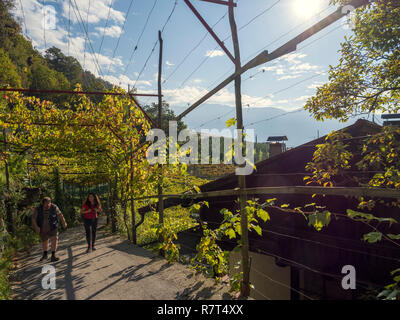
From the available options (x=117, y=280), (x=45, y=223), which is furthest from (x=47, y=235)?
(x=117, y=280)

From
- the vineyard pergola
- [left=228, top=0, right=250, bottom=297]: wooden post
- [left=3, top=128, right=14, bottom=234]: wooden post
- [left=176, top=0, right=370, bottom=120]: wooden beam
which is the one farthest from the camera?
[left=3, top=128, right=14, bottom=234]: wooden post

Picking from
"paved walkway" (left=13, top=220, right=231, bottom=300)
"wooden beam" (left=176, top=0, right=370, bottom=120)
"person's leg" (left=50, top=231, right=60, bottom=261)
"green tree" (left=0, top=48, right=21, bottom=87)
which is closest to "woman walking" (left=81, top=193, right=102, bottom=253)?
"paved walkway" (left=13, top=220, right=231, bottom=300)

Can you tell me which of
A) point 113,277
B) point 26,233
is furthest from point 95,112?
point 113,277

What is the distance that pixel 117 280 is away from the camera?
386 centimetres

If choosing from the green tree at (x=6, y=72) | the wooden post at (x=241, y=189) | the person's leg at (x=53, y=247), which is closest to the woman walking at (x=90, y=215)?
the person's leg at (x=53, y=247)

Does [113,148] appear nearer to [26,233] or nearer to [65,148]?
[65,148]

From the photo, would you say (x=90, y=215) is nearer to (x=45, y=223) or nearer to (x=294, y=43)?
(x=45, y=223)

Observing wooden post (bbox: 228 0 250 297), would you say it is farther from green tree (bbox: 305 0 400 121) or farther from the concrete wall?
the concrete wall

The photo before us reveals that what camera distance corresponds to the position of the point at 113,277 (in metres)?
4.02

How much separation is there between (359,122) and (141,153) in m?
→ 6.37

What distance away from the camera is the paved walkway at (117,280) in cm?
324

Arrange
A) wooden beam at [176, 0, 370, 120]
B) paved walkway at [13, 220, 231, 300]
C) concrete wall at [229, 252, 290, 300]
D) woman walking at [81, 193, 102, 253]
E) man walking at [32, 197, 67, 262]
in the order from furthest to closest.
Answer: concrete wall at [229, 252, 290, 300] → woman walking at [81, 193, 102, 253] → man walking at [32, 197, 67, 262] → paved walkway at [13, 220, 231, 300] → wooden beam at [176, 0, 370, 120]

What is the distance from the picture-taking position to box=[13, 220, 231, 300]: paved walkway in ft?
10.6

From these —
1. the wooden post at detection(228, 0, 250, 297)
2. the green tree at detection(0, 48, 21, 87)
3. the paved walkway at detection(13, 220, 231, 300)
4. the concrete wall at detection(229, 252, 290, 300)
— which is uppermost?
the green tree at detection(0, 48, 21, 87)
